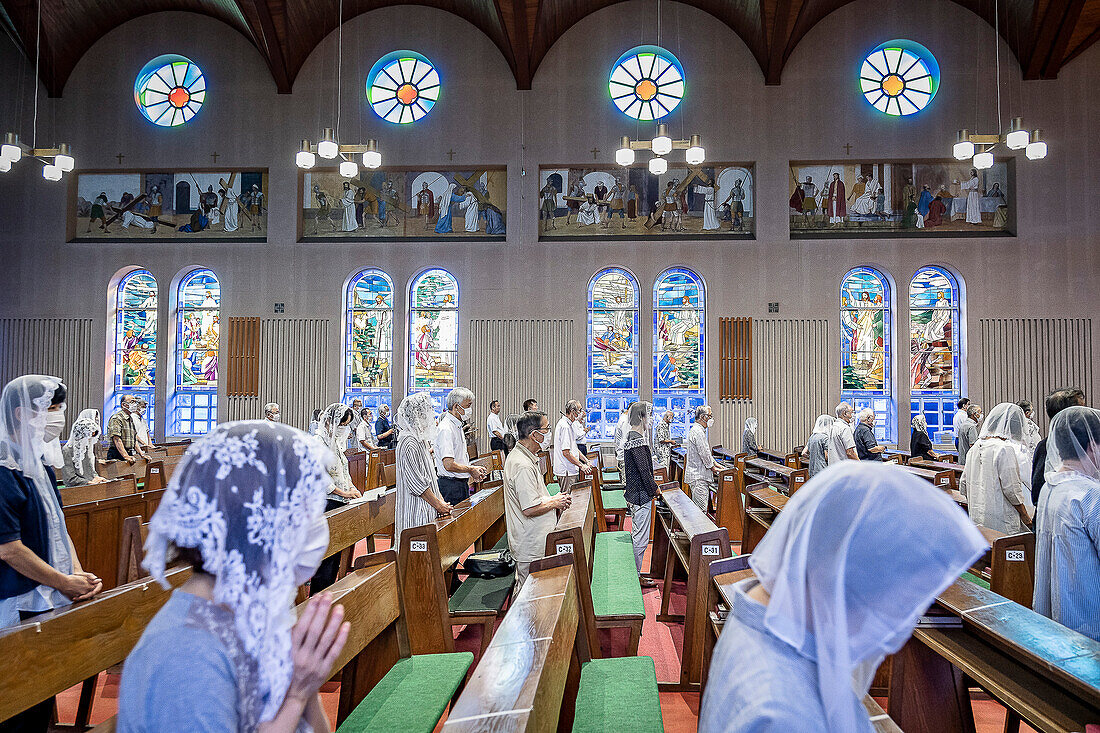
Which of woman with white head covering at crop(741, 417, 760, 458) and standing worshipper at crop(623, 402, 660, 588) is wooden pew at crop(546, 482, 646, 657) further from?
woman with white head covering at crop(741, 417, 760, 458)

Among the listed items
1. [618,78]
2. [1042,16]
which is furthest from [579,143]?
[1042,16]

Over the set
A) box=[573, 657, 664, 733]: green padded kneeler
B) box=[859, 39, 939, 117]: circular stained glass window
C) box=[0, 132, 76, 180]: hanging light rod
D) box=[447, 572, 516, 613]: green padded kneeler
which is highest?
box=[859, 39, 939, 117]: circular stained glass window

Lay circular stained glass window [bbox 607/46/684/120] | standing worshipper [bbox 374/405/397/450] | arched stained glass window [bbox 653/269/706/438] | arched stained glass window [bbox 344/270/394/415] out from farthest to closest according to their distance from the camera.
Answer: arched stained glass window [bbox 344/270/394/415]
circular stained glass window [bbox 607/46/684/120]
arched stained glass window [bbox 653/269/706/438]
standing worshipper [bbox 374/405/397/450]

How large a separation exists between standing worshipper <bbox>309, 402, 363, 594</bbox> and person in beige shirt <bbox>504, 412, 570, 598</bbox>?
1.15 m

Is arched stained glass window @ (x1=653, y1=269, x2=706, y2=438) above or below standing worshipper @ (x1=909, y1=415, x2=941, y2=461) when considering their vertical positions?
above

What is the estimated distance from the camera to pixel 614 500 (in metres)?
8.06

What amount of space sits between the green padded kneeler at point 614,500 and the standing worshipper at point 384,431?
4.29 metres

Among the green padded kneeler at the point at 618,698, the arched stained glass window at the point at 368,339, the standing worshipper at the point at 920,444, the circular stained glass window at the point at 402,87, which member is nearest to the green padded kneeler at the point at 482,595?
the green padded kneeler at the point at 618,698

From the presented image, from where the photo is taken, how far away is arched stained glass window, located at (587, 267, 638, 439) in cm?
1377

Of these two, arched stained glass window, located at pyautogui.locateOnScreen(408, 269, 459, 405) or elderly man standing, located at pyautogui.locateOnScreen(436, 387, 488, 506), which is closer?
elderly man standing, located at pyautogui.locateOnScreen(436, 387, 488, 506)

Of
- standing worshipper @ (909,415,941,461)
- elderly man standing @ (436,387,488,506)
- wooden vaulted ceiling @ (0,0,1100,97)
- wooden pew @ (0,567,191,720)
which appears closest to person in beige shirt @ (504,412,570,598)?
elderly man standing @ (436,387,488,506)

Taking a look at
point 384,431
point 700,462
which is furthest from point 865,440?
point 384,431

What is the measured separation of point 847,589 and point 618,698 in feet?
6.00

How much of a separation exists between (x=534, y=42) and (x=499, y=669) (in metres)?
13.4
